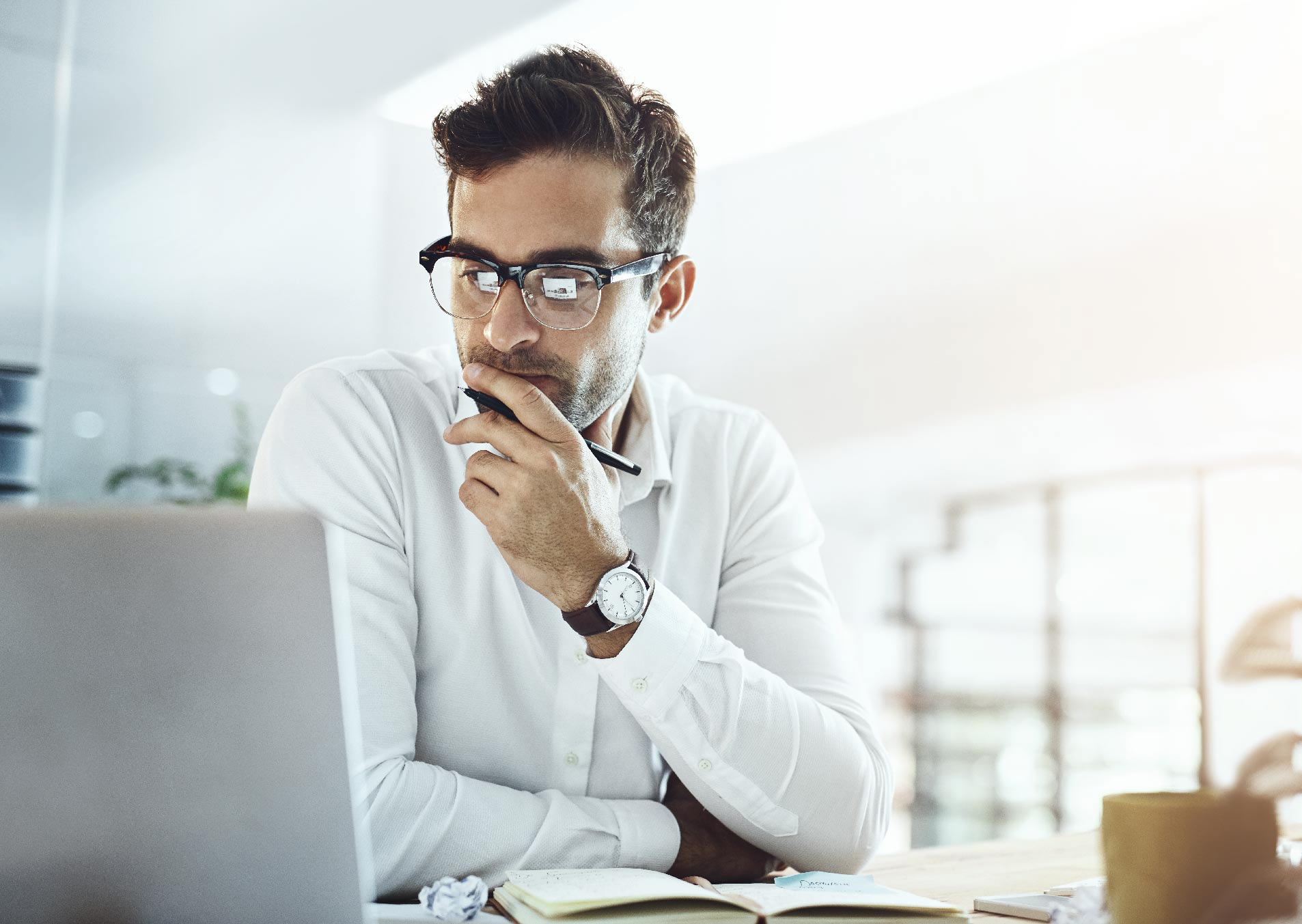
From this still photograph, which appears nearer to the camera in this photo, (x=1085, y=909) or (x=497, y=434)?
(x=1085, y=909)

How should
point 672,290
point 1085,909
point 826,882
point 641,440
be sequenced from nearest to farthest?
point 1085,909
point 826,882
point 641,440
point 672,290

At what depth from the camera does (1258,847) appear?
64 cm

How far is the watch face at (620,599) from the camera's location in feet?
3.40

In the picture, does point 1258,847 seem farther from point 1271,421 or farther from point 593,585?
point 1271,421

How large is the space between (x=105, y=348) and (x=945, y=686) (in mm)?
4687

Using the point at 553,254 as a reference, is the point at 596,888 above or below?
below

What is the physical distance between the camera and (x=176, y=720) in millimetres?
527

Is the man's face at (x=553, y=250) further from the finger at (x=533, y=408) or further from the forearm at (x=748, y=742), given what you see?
the forearm at (x=748, y=742)

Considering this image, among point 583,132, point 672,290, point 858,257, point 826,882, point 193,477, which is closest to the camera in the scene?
point 826,882

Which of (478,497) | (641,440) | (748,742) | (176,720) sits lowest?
(748,742)

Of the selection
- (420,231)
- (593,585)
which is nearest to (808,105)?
(420,231)

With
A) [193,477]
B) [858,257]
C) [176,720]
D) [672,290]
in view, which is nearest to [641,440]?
[672,290]

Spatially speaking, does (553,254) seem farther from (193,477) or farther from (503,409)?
(193,477)

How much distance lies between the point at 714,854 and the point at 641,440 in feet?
1.85
